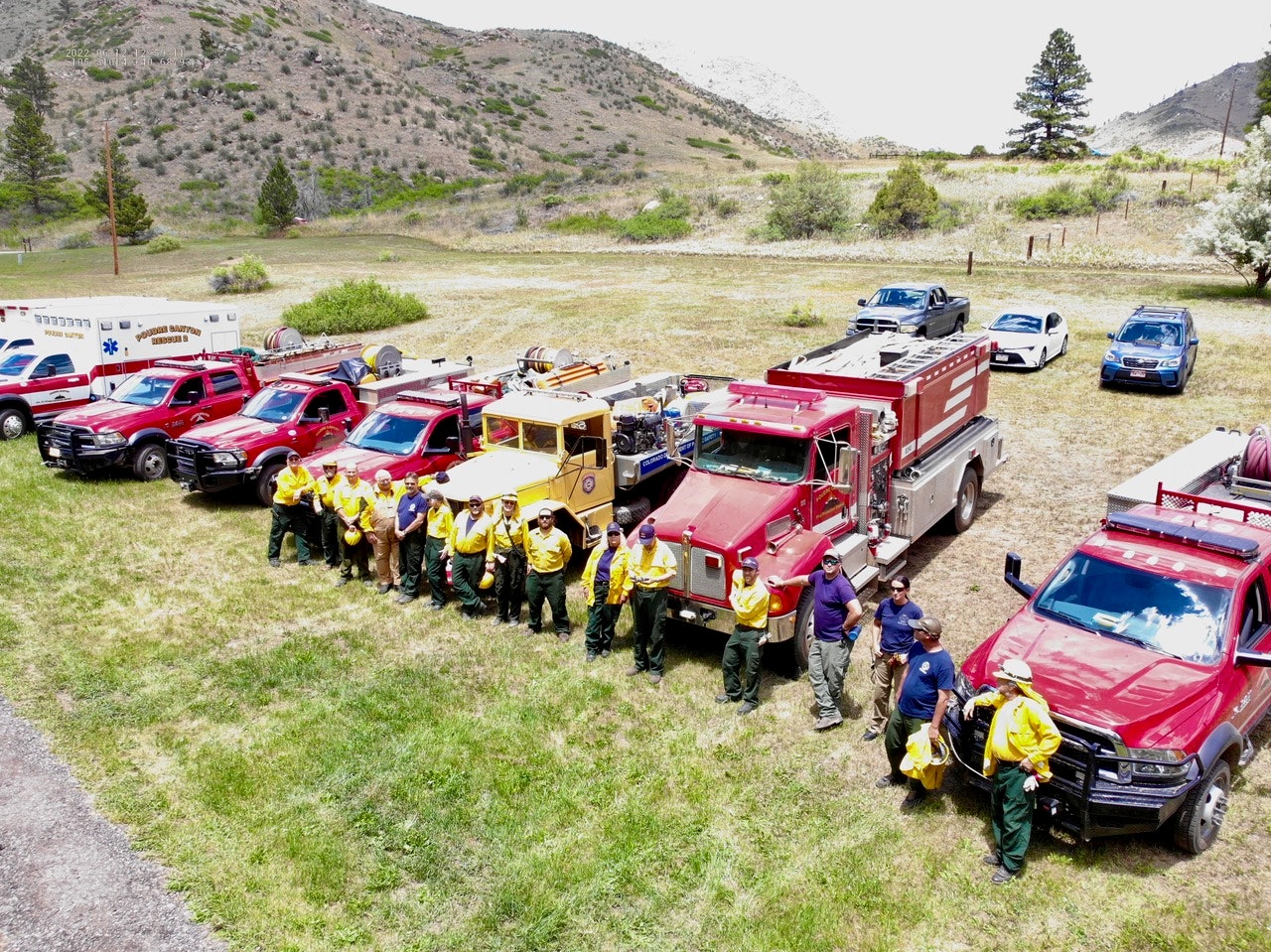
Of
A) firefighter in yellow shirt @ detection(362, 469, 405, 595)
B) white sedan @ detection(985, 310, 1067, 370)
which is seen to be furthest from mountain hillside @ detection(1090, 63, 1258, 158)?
firefighter in yellow shirt @ detection(362, 469, 405, 595)

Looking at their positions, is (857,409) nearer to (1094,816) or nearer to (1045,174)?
(1094,816)

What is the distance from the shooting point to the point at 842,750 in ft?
27.2

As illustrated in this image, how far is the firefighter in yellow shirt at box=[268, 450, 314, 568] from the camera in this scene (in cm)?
1259

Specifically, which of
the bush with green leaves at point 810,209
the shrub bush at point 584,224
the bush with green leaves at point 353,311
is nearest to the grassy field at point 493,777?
the bush with green leaves at point 353,311

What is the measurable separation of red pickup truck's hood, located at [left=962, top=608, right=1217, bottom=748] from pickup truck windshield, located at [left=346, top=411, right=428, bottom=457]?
9.03m

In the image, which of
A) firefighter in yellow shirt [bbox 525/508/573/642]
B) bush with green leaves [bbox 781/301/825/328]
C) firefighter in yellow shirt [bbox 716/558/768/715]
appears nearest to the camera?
firefighter in yellow shirt [bbox 716/558/768/715]

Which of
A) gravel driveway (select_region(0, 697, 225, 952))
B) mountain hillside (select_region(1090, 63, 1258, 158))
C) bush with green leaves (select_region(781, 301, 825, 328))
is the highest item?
mountain hillside (select_region(1090, 63, 1258, 158))

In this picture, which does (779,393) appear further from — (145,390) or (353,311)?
(353,311)

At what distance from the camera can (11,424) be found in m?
19.3

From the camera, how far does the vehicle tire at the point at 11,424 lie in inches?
756

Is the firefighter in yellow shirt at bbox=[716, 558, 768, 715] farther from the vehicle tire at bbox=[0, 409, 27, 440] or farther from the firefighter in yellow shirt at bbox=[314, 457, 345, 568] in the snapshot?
the vehicle tire at bbox=[0, 409, 27, 440]

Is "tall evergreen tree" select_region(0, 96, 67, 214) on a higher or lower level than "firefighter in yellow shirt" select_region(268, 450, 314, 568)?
higher

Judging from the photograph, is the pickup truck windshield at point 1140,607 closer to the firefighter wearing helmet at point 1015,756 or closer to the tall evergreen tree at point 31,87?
the firefighter wearing helmet at point 1015,756

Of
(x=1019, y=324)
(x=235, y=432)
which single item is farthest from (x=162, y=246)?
(x=1019, y=324)
